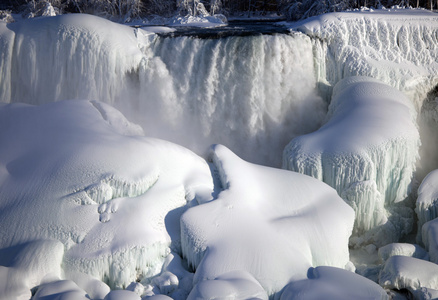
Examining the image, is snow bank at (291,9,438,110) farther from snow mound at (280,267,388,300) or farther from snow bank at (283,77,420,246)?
snow mound at (280,267,388,300)

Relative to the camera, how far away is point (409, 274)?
4262mm

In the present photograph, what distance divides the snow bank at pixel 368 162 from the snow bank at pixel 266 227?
0.39m

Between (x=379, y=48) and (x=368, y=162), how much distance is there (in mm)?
2736

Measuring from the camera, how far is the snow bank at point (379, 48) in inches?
282

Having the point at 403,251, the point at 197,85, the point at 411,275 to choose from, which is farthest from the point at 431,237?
the point at 197,85

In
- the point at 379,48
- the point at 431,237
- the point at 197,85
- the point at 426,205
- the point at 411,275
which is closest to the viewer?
the point at 411,275

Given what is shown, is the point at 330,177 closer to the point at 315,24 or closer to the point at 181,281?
the point at 181,281

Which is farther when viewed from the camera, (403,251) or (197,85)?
(197,85)

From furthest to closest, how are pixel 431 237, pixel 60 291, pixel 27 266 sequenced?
pixel 431 237 → pixel 27 266 → pixel 60 291

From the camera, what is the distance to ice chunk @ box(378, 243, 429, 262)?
15.7 ft

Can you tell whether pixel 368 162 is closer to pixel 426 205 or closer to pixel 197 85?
pixel 426 205

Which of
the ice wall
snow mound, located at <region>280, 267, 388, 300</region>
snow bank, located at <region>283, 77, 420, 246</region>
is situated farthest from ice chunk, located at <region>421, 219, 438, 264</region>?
the ice wall

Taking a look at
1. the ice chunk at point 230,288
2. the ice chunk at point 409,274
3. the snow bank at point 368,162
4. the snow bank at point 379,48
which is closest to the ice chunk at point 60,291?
the ice chunk at point 230,288

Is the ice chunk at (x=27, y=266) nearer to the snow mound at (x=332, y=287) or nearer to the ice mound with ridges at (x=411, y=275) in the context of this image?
the snow mound at (x=332, y=287)
